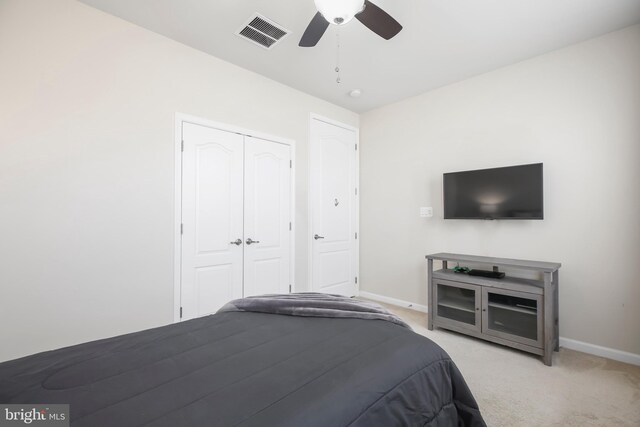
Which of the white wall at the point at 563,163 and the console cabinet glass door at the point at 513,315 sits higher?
the white wall at the point at 563,163

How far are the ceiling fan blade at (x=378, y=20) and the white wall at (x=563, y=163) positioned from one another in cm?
196

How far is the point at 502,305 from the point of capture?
8.91 ft

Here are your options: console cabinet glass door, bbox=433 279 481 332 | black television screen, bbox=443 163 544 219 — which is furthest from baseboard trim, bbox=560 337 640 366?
black television screen, bbox=443 163 544 219

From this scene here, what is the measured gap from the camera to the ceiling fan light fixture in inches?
63.2

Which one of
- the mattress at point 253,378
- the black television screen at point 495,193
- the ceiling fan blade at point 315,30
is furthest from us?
the black television screen at point 495,193

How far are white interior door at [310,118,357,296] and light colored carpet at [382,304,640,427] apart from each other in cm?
177

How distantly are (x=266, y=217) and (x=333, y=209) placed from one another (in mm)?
1123

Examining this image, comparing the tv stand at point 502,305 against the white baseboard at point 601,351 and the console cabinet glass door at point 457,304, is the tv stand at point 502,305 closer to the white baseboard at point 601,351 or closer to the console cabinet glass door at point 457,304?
the console cabinet glass door at point 457,304

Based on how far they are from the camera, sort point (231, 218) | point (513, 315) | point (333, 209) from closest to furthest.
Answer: point (513, 315) → point (231, 218) → point (333, 209)

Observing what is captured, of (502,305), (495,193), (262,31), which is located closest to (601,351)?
(502,305)

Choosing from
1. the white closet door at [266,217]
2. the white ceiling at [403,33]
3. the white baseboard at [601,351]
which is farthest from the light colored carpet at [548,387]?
the white ceiling at [403,33]

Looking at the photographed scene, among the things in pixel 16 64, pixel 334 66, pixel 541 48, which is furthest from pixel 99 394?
pixel 541 48

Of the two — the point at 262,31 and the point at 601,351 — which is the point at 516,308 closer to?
the point at 601,351

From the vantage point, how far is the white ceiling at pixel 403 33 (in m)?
2.27
